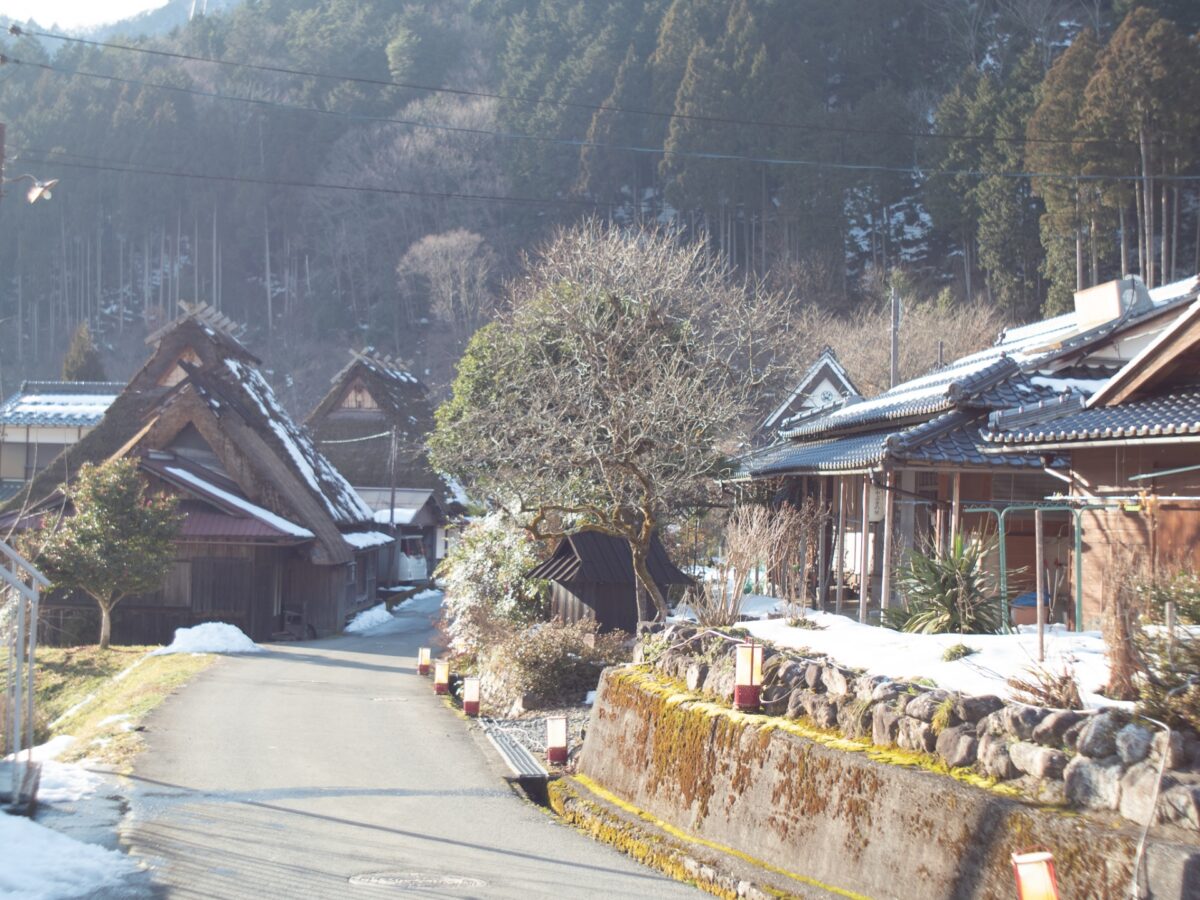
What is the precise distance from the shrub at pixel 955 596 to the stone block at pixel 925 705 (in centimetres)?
340

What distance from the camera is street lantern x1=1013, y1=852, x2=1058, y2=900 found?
15.9 feet

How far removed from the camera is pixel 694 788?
8.94 metres

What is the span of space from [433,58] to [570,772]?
189ft

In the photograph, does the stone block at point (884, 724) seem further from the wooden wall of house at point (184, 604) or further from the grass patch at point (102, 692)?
the wooden wall of house at point (184, 604)

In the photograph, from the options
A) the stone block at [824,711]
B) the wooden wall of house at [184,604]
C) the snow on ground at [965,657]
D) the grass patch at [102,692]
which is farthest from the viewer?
the wooden wall of house at [184,604]

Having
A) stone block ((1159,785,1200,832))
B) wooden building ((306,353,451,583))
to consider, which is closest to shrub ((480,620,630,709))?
stone block ((1159,785,1200,832))

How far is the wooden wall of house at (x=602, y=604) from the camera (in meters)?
18.0

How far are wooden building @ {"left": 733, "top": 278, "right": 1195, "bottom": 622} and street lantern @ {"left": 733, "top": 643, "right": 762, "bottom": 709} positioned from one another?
522 cm

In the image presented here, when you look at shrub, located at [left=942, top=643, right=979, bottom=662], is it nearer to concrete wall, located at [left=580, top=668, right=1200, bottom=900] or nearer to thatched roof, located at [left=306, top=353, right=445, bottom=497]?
concrete wall, located at [left=580, top=668, right=1200, bottom=900]

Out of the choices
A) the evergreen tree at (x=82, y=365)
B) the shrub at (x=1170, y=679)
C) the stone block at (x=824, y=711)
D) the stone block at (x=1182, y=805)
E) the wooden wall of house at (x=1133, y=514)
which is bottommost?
the stone block at (x=824, y=711)

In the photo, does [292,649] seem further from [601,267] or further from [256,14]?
[256,14]

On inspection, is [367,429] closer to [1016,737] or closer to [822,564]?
[822,564]

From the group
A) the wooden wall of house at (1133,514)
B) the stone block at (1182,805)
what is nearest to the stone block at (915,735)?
the stone block at (1182,805)

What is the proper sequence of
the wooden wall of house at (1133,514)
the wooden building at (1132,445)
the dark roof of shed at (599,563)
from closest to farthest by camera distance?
the wooden building at (1132,445) → the wooden wall of house at (1133,514) → the dark roof of shed at (599,563)
